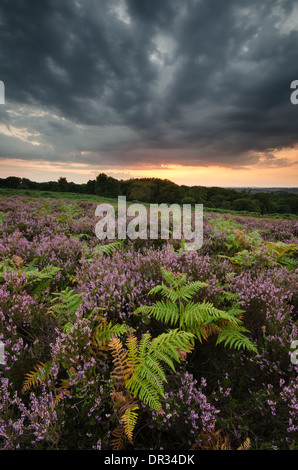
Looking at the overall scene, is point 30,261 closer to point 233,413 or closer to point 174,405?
point 174,405

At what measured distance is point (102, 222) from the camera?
271 inches

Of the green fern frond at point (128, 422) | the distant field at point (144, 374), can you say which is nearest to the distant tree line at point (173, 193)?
the distant field at point (144, 374)

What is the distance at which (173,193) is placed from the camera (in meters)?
71.9

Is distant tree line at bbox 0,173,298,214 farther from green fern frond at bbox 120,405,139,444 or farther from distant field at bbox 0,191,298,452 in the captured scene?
green fern frond at bbox 120,405,139,444

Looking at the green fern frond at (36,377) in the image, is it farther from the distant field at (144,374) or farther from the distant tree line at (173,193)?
the distant tree line at (173,193)

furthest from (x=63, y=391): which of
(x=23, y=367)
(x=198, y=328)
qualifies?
(x=198, y=328)

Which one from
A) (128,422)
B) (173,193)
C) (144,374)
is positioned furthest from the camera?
(173,193)

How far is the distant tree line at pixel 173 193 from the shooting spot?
40938mm

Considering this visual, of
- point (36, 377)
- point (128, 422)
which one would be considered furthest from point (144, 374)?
point (36, 377)

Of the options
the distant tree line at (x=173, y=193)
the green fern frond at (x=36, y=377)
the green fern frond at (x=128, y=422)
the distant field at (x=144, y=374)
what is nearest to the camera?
the green fern frond at (x=128, y=422)

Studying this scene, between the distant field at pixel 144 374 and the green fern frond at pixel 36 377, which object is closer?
the distant field at pixel 144 374

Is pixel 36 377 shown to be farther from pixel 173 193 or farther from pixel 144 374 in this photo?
pixel 173 193

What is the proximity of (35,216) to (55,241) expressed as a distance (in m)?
Answer: 3.26

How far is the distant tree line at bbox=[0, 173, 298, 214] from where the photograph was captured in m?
40.9
